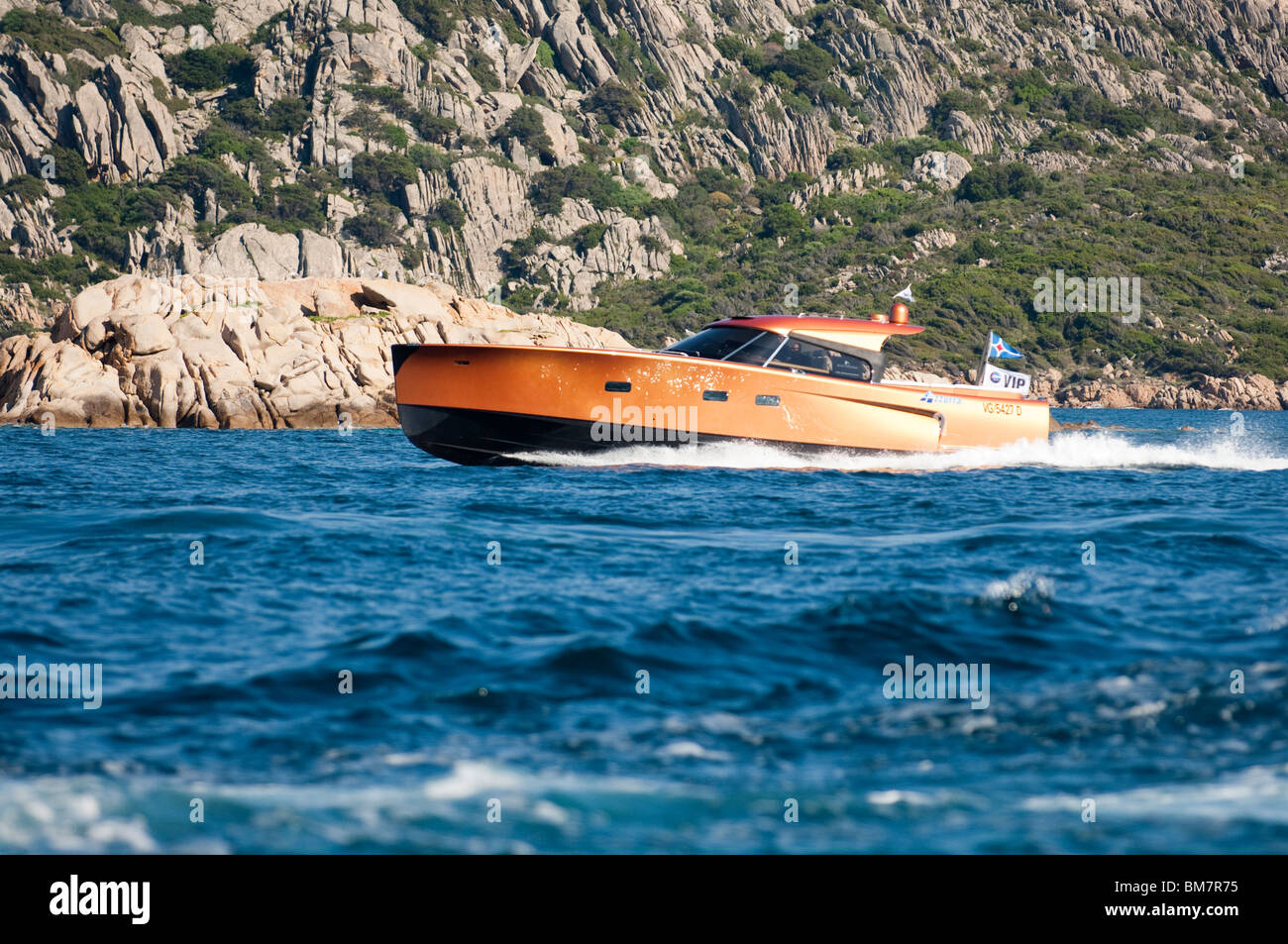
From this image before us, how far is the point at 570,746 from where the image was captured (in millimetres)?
4941

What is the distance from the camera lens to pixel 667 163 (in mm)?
117500

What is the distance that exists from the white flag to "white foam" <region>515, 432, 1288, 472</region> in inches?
38.5

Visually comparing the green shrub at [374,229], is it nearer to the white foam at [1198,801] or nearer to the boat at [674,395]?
the boat at [674,395]

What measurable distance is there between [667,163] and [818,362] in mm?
103829

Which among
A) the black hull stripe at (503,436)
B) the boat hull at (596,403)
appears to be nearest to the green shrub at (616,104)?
the boat hull at (596,403)

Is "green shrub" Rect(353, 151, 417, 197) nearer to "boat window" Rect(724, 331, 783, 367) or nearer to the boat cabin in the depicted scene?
the boat cabin

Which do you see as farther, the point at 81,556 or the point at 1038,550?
the point at 1038,550

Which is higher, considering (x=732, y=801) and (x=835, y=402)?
(x=835, y=402)

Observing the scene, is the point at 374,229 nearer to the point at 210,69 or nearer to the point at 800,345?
the point at 210,69

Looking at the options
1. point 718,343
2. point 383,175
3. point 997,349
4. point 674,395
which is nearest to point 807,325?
point 718,343

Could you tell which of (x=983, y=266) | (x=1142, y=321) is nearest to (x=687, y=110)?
(x=983, y=266)
